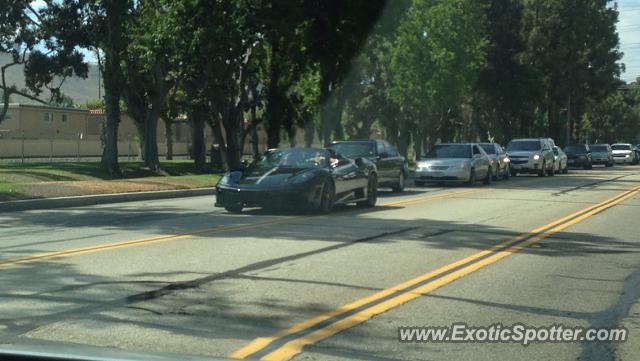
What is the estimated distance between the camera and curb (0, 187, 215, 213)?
1803 cm

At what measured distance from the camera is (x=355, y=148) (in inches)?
937

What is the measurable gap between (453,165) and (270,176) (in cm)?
1278

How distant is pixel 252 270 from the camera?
9.12m

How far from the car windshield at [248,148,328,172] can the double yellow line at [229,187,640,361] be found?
527 centimetres

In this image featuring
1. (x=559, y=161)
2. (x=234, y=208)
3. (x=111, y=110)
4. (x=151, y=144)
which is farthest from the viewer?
(x=559, y=161)

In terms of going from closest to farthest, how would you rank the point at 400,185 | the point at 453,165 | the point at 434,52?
1. the point at 400,185
2. the point at 453,165
3. the point at 434,52

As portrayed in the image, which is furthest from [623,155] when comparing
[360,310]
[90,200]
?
[360,310]

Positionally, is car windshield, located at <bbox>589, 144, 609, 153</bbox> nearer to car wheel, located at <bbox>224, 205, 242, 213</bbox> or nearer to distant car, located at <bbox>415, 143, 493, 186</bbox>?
distant car, located at <bbox>415, 143, 493, 186</bbox>

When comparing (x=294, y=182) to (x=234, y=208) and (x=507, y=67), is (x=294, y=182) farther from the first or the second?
(x=507, y=67)

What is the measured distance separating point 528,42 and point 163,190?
41160mm

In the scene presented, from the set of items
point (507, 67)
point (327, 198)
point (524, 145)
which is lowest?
point (327, 198)

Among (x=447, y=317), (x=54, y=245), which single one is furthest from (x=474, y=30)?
(x=447, y=317)

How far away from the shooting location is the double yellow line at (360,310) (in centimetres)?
581

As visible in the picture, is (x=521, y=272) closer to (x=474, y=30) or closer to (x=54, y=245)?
(x=54, y=245)
